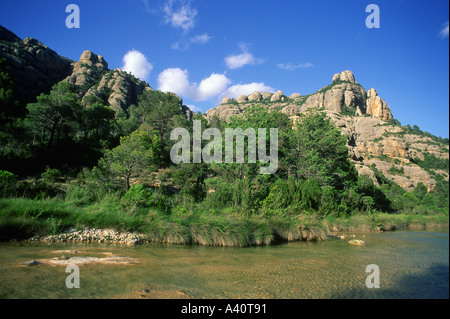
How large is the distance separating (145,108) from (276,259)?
5735 centimetres

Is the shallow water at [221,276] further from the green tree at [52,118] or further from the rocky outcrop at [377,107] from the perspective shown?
the rocky outcrop at [377,107]

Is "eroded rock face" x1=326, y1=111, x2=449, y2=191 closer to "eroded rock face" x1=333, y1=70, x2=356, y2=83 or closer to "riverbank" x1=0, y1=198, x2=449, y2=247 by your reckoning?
"eroded rock face" x1=333, y1=70, x2=356, y2=83

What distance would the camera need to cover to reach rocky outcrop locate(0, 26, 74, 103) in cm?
6284

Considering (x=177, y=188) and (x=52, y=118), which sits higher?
(x=52, y=118)

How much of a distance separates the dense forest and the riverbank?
44 mm

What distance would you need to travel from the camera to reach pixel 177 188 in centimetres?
2888

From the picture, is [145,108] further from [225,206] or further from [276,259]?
[276,259]

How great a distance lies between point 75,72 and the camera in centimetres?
9750

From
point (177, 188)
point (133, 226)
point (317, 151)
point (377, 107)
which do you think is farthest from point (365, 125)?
point (133, 226)

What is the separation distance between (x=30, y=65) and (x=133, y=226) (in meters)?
85.5

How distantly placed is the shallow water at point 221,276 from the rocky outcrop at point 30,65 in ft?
216

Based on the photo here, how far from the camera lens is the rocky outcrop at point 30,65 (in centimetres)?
6284

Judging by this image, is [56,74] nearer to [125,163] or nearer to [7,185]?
[125,163]
